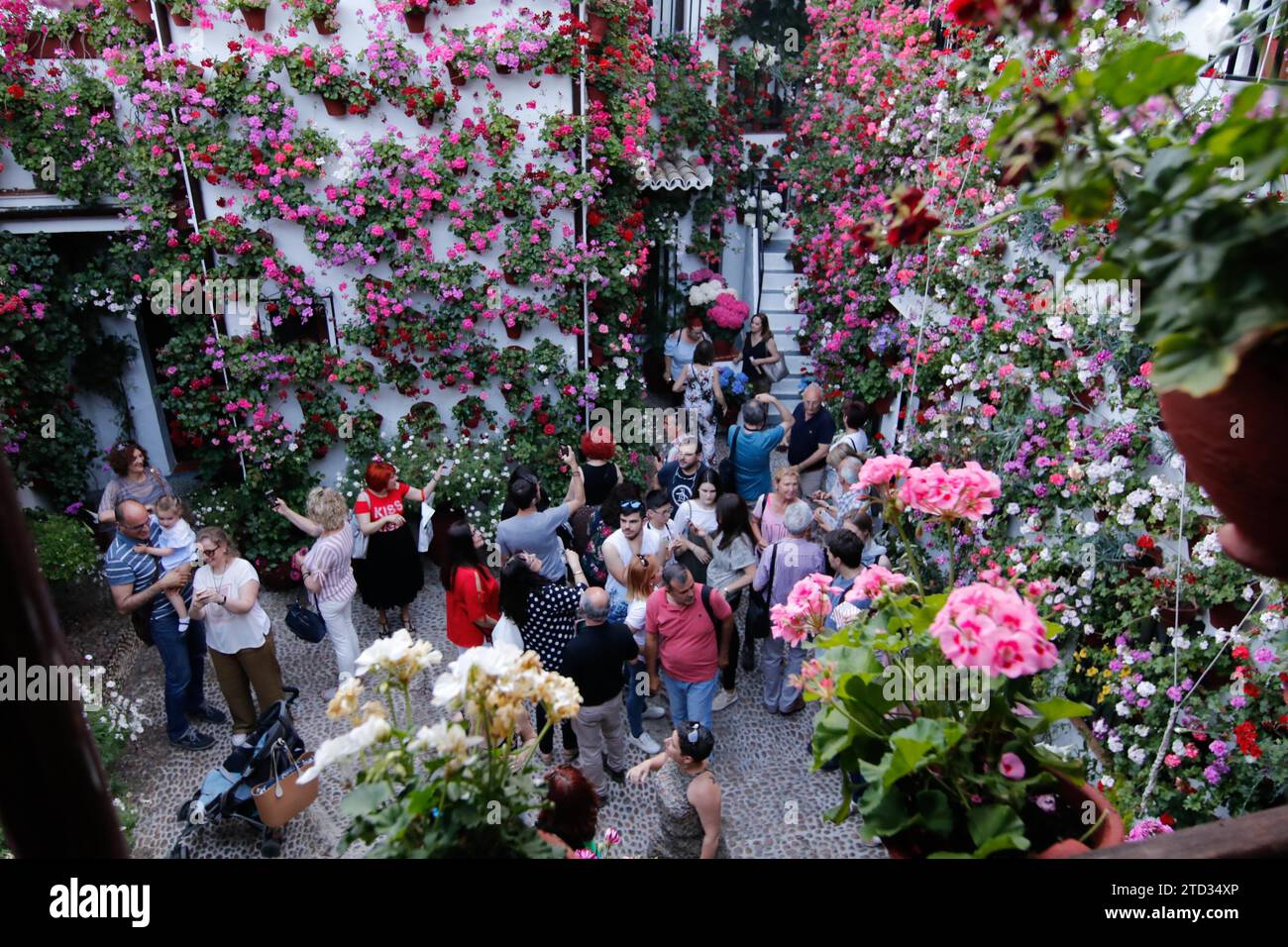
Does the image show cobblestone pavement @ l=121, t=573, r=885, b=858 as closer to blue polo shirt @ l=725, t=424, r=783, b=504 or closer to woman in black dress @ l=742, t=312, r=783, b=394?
blue polo shirt @ l=725, t=424, r=783, b=504

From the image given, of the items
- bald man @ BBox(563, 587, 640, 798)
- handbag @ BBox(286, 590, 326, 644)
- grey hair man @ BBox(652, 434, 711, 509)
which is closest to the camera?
bald man @ BBox(563, 587, 640, 798)

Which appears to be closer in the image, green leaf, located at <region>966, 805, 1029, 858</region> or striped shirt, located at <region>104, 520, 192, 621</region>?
green leaf, located at <region>966, 805, 1029, 858</region>

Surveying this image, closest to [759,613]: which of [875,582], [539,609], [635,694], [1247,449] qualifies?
[635,694]

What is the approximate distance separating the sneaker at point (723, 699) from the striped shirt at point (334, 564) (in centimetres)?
271

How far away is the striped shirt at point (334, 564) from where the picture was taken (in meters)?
5.73

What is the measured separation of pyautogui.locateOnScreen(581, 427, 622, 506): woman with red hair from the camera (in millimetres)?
6887

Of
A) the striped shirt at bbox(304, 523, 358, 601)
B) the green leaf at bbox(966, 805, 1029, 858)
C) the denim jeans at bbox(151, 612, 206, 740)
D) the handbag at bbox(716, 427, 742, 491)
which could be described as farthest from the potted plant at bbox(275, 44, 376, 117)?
the green leaf at bbox(966, 805, 1029, 858)

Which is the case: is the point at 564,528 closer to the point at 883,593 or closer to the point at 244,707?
the point at 244,707

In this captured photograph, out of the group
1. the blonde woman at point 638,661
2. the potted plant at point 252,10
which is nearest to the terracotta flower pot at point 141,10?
the potted plant at point 252,10

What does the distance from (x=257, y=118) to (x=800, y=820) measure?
6.93m

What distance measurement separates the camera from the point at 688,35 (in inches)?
444

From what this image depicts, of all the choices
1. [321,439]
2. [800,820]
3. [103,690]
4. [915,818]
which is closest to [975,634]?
[915,818]

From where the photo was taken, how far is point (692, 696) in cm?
528

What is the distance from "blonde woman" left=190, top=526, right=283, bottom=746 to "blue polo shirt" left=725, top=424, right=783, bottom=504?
149 inches
